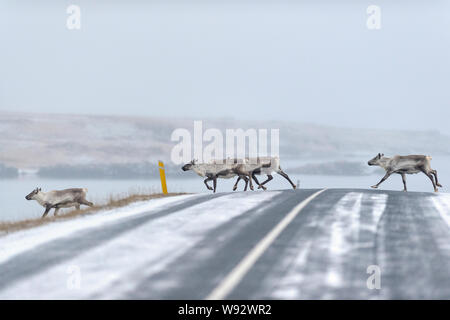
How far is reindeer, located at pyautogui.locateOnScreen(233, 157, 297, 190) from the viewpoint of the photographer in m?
23.9

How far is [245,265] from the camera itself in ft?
24.8

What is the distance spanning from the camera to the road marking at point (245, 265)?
21.0 feet

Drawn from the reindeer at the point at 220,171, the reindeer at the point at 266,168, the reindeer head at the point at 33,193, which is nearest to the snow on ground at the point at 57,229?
the reindeer head at the point at 33,193

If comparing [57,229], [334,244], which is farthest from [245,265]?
[57,229]

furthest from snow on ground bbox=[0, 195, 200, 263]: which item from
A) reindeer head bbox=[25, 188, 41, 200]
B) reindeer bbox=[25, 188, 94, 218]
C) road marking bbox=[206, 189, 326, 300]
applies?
reindeer head bbox=[25, 188, 41, 200]

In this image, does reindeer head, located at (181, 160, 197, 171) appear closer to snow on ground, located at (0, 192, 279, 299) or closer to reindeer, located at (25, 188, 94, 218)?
reindeer, located at (25, 188, 94, 218)

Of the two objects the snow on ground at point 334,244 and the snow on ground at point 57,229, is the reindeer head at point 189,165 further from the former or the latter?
the snow on ground at point 334,244

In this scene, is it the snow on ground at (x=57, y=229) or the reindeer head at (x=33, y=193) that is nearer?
the snow on ground at (x=57, y=229)

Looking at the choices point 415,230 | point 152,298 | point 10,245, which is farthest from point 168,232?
point 415,230

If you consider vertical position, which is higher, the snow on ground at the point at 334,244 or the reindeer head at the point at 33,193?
the snow on ground at the point at 334,244

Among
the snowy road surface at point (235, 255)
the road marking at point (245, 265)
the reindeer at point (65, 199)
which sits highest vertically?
the road marking at point (245, 265)

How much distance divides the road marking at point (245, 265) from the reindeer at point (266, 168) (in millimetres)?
12560

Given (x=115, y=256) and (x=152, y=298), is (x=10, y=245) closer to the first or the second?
(x=115, y=256)
